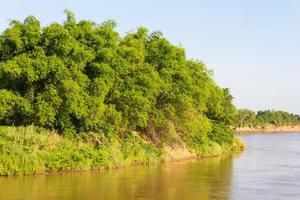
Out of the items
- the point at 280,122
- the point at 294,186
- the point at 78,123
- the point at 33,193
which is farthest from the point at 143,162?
the point at 280,122

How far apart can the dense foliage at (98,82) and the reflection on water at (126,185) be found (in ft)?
13.7

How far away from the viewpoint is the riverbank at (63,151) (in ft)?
99.1

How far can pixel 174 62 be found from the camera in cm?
4388

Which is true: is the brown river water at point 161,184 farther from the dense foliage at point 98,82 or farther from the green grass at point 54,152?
the dense foliage at point 98,82

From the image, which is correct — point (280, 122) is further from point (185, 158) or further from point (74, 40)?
point (74, 40)

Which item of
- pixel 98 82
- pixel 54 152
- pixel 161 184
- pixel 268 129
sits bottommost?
pixel 161 184

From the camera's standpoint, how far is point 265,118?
165 metres

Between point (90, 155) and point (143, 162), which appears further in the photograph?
point (143, 162)

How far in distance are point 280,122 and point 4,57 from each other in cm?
14346

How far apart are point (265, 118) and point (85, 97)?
135 metres

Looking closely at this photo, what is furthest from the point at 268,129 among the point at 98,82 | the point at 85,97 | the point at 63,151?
the point at 63,151

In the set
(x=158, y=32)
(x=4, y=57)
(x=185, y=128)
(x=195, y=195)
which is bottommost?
(x=195, y=195)

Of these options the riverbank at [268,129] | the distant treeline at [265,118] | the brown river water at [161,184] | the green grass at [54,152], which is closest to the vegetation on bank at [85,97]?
the green grass at [54,152]

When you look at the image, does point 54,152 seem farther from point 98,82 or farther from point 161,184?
point 161,184
